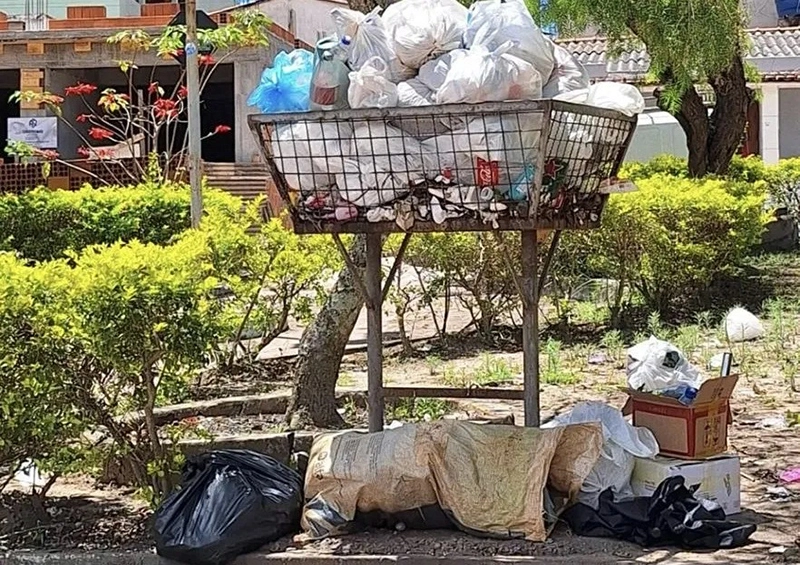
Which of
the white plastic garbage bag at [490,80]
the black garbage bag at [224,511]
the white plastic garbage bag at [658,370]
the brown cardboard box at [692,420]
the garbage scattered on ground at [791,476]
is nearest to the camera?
the white plastic garbage bag at [490,80]

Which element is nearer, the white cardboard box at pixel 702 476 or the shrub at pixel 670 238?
the white cardboard box at pixel 702 476

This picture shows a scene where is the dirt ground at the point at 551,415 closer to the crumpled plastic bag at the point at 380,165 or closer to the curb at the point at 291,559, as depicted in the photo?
the curb at the point at 291,559

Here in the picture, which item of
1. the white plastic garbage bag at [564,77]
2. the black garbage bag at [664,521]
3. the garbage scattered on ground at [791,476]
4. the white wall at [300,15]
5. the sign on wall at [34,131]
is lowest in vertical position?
the garbage scattered on ground at [791,476]

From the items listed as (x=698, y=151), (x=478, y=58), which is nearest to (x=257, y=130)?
(x=478, y=58)

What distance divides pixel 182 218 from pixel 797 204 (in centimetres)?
898

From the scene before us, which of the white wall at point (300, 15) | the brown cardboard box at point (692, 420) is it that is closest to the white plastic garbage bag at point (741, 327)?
the brown cardboard box at point (692, 420)

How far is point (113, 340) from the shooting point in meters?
4.54

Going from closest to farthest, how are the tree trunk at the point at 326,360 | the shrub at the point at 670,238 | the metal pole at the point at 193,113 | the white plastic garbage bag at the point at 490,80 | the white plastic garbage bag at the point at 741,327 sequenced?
Result: the white plastic garbage bag at the point at 490,80, the tree trunk at the point at 326,360, the white plastic garbage bag at the point at 741,327, the shrub at the point at 670,238, the metal pole at the point at 193,113

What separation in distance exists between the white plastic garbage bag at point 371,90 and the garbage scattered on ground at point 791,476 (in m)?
2.85

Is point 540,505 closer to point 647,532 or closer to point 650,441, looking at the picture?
point 647,532

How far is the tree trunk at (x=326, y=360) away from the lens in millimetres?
6121

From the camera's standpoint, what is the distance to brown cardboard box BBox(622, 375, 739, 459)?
497cm

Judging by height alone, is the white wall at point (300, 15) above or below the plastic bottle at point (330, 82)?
above

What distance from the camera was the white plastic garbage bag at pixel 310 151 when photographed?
4.23m
